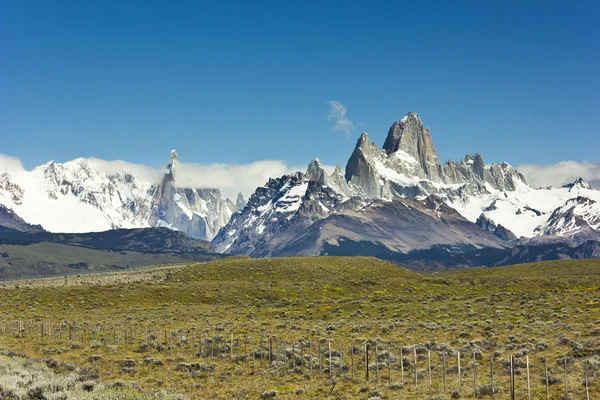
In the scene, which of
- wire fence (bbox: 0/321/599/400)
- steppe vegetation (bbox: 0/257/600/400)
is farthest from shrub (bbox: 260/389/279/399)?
wire fence (bbox: 0/321/599/400)

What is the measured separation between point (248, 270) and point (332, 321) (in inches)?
2337

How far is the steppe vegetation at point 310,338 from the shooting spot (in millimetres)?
30688

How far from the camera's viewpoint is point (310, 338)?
46.6m

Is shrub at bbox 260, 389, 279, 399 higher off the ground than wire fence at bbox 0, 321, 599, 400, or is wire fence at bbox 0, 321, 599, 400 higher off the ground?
wire fence at bbox 0, 321, 599, 400

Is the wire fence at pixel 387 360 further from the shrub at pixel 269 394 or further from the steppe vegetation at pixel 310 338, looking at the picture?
the shrub at pixel 269 394

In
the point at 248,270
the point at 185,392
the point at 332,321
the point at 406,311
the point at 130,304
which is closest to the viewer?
the point at 185,392

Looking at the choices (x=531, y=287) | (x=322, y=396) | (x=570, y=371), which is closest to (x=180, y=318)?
(x=322, y=396)

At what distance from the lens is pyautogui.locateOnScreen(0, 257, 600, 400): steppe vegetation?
30.7 m

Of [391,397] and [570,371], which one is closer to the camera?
[391,397]

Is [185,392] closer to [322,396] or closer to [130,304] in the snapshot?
[322,396]

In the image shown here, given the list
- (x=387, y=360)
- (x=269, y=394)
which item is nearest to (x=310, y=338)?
(x=387, y=360)

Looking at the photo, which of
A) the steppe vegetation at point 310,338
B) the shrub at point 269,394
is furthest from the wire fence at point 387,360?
the shrub at point 269,394

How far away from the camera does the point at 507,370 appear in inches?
1270

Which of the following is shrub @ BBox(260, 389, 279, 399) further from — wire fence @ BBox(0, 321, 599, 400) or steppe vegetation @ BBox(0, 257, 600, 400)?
wire fence @ BBox(0, 321, 599, 400)
